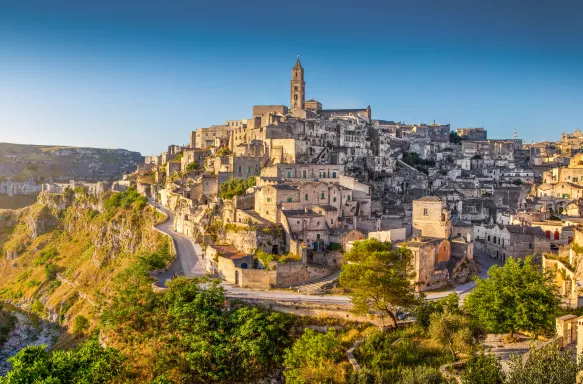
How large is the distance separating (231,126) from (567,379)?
7133 cm

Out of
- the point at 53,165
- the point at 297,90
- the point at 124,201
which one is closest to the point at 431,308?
the point at 124,201

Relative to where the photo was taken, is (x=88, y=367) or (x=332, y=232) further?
(x=332, y=232)

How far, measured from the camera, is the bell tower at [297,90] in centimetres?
8600

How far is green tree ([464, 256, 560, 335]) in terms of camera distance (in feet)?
79.5

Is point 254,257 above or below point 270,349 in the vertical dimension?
above

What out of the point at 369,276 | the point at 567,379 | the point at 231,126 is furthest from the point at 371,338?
the point at 231,126

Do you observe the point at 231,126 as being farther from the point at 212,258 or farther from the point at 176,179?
the point at 212,258

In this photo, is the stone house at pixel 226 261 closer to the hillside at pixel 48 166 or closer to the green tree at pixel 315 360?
the green tree at pixel 315 360

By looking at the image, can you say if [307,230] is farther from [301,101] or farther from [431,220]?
[301,101]

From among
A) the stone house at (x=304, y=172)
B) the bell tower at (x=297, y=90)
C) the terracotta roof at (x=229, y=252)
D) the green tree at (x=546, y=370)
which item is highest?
the bell tower at (x=297, y=90)

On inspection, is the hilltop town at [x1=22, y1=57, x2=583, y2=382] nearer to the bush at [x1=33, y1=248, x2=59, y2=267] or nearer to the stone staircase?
the stone staircase

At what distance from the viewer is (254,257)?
3709cm

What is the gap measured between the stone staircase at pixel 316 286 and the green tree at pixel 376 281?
4.55 meters

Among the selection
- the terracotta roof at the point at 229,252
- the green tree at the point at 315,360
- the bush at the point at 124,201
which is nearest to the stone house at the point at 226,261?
the terracotta roof at the point at 229,252
